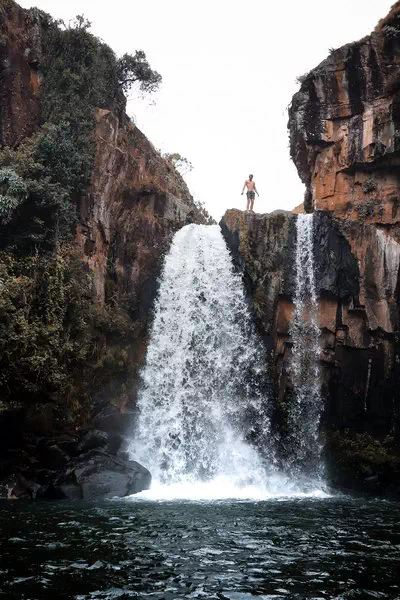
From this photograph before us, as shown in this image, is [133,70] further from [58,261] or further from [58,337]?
[58,337]

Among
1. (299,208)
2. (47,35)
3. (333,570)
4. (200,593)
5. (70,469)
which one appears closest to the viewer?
(200,593)

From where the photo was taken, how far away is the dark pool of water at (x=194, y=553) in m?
6.30

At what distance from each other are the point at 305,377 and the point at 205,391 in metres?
3.86

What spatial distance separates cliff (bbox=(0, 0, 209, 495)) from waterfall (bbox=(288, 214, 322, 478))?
5.96 m

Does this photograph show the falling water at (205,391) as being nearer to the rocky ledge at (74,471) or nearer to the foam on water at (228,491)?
the foam on water at (228,491)

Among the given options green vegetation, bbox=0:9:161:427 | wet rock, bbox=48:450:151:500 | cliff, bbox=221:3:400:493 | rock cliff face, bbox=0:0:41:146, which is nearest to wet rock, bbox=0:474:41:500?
wet rock, bbox=48:450:151:500

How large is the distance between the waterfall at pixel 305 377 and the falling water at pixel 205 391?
1146 mm

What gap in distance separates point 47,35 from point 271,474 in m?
19.9

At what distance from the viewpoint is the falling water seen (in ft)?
58.5

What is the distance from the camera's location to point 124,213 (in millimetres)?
23094

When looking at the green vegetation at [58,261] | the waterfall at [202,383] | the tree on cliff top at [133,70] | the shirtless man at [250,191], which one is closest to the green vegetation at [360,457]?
the waterfall at [202,383]

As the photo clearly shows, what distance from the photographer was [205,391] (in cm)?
1966

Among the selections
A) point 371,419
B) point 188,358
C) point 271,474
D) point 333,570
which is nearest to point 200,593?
point 333,570

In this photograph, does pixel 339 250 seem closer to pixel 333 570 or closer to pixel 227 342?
pixel 227 342
